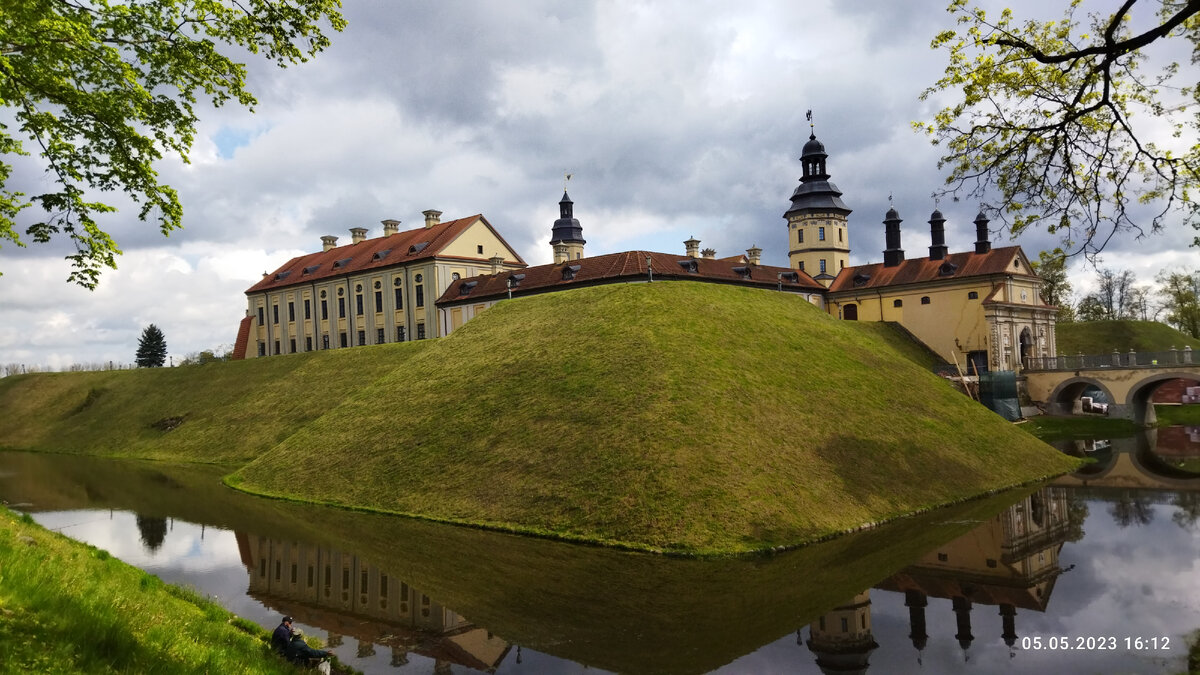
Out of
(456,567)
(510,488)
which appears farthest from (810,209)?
(456,567)

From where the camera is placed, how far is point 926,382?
4397 cm

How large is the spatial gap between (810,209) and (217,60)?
7857 cm

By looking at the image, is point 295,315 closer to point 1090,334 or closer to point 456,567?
point 456,567

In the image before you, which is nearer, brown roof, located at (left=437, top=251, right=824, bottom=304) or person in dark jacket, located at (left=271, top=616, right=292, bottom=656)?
person in dark jacket, located at (left=271, top=616, right=292, bottom=656)

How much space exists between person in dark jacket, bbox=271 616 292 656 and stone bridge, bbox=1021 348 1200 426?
210ft

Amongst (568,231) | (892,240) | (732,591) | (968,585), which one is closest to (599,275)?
(568,231)

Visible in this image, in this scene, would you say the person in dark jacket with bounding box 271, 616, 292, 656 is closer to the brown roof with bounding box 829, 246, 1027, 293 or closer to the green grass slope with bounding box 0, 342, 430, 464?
the green grass slope with bounding box 0, 342, 430, 464

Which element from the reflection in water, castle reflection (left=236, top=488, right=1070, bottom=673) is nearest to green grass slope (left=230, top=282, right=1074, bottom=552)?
castle reflection (left=236, top=488, right=1070, bottom=673)

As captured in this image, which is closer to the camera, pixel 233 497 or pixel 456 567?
pixel 456 567

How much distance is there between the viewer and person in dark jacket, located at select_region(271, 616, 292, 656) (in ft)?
43.5

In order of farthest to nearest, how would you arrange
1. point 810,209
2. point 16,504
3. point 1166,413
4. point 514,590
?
point 810,209 < point 1166,413 < point 16,504 < point 514,590

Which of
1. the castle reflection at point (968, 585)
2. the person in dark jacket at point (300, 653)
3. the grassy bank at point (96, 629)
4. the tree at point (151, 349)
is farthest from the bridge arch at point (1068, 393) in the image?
the tree at point (151, 349)

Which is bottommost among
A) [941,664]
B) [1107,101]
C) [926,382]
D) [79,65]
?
[941,664]

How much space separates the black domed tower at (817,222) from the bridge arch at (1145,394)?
31.9 m
